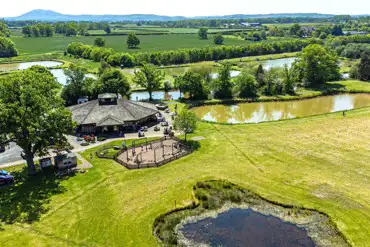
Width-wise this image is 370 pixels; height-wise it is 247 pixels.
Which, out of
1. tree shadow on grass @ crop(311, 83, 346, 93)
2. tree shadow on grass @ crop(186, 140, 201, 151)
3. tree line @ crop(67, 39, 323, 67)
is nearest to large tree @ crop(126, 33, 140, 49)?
tree line @ crop(67, 39, 323, 67)

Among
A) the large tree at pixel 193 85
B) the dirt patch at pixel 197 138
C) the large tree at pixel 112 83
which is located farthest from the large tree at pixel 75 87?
the dirt patch at pixel 197 138

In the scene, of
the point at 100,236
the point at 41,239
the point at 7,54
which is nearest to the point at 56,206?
the point at 41,239

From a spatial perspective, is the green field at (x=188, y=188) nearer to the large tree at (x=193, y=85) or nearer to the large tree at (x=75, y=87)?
the large tree at (x=193, y=85)

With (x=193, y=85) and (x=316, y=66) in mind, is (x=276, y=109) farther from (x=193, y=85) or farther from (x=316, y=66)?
(x=316, y=66)

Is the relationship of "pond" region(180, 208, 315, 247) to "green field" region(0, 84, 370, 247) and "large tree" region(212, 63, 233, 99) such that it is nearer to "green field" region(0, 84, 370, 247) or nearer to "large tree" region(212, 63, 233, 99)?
"green field" region(0, 84, 370, 247)

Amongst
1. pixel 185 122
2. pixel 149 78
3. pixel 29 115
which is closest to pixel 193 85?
pixel 149 78
